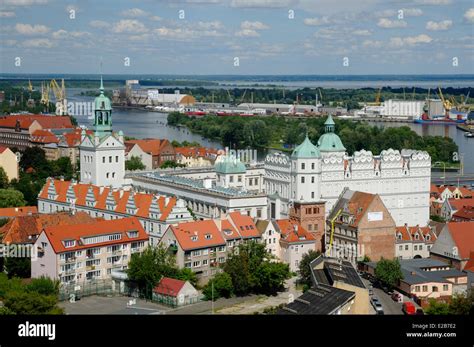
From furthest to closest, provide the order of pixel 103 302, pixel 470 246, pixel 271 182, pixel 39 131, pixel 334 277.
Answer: pixel 39 131 → pixel 271 182 → pixel 470 246 → pixel 103 302 → pixel 334 277

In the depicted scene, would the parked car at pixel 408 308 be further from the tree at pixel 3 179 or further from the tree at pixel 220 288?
the tree at pixel 3 179

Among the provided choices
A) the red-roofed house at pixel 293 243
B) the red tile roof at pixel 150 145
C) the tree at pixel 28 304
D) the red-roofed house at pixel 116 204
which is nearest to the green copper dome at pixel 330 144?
the red-roofed house at pixel 293 243

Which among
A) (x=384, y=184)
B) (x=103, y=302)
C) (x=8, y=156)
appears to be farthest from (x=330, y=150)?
(x=8, y=156)

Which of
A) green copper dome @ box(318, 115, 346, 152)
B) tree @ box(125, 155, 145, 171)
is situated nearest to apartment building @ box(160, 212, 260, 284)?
green copper dome @ box(318, 115, 346, 152)

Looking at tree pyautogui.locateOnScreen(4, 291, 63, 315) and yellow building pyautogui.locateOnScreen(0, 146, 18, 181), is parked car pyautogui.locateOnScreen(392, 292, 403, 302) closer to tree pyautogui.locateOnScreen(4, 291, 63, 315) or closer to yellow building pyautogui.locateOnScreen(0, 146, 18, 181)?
tree pyautogui.locateOnScreen(4, 291, 63, 315)

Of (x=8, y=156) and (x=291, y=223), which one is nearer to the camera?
(x=291, y=223)
